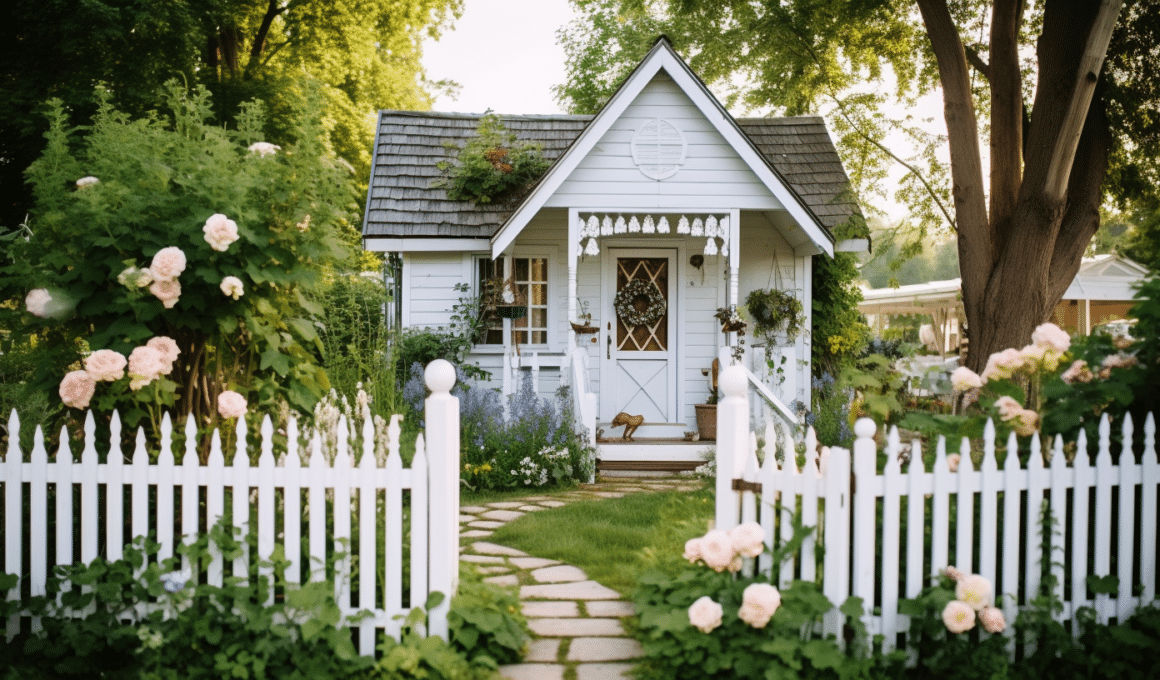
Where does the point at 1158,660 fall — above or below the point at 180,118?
below

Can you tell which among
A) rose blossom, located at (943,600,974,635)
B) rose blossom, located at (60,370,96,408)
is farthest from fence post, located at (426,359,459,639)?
rose blossom, located at (943,600,974,635)

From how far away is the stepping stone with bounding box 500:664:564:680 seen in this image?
11.6 feet

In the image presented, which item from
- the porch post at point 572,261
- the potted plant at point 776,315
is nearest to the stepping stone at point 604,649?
the porch post at point 572,261

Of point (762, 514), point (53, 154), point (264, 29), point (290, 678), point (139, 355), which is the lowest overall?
point (290, 678)

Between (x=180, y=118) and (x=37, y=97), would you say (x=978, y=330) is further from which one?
(x=37, y=97)

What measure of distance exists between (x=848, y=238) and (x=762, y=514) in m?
7.73

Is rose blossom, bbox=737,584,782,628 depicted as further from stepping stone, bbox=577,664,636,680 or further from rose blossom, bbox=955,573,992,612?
rose blossom, bbox=955,573,992,612

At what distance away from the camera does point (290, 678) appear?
334 centimetres

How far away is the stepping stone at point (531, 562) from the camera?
5.14 metres

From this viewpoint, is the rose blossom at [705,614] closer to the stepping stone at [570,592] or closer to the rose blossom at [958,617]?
the rose blossom at [958,617]

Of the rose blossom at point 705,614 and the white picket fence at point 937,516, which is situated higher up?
the white picket fence at point 937,516

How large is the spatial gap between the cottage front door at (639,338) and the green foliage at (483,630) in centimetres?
675

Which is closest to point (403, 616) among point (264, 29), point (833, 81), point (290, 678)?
point (290, 678)

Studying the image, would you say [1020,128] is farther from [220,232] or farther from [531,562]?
[220,232]
